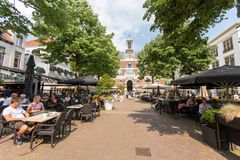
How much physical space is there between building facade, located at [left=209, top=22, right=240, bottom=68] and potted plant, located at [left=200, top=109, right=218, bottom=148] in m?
24.9

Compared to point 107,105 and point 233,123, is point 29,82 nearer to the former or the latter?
point 107,105

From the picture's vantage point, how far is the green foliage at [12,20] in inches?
295

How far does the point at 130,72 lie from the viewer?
58.2 meters

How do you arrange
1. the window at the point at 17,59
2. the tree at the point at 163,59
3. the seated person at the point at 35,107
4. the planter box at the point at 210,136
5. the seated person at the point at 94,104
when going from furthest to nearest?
the window at the point at 17,59
the tree at the point at 163,59
the seated person at the point at 94,104
the seated person at the point at 35,107
the planter box at the point at 210,136

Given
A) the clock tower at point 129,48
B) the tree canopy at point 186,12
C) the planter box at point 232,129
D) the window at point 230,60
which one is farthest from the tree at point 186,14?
the clock tower at point 129,48

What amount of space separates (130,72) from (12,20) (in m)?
50.9

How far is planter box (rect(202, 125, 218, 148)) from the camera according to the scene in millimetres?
5243

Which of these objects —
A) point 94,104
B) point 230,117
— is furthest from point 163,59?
point 230,117

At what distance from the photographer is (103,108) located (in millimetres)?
15297

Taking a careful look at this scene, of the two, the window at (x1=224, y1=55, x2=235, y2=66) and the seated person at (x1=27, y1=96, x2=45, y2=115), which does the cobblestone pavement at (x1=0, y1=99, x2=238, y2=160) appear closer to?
the seated person at (x1=27, y1=96, x2=45, y2=115)

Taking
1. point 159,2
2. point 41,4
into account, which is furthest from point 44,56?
point 159,2

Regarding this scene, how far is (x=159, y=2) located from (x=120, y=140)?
4854 mm

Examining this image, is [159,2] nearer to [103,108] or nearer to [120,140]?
[120,140]

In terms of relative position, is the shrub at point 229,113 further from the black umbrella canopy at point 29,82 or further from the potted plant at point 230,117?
the black umbrella canopy at point 29,82
